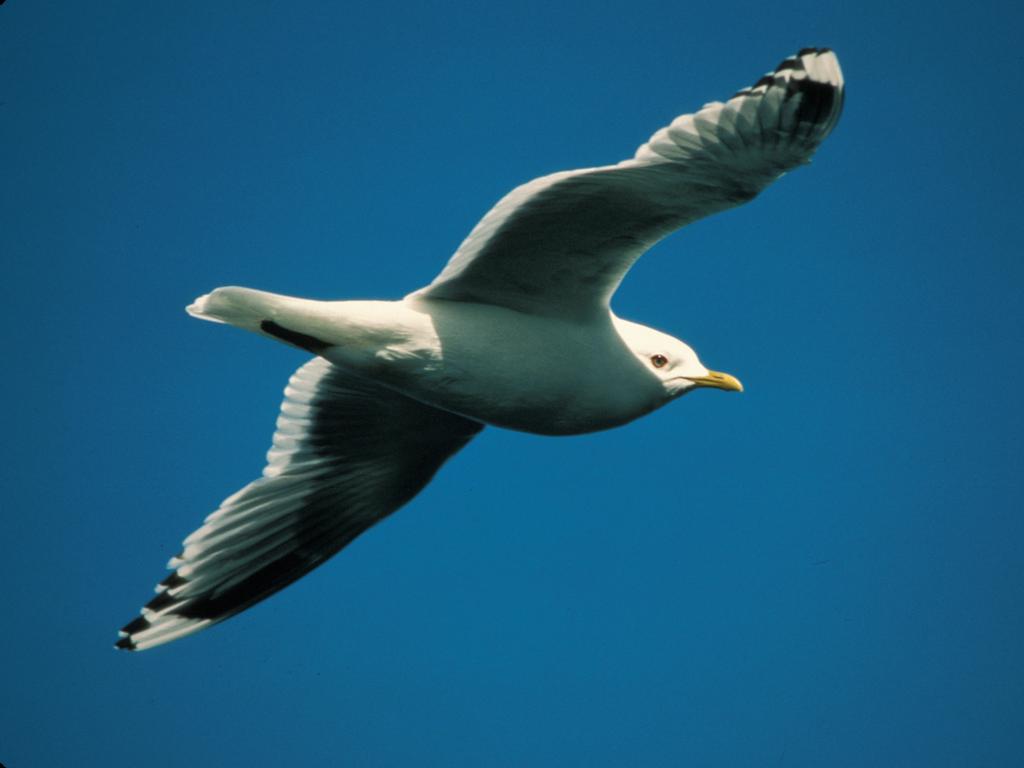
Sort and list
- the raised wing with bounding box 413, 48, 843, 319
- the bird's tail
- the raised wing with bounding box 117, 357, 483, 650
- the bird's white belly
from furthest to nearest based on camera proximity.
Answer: the raised wing with bounding box 117, 357, 483, 650, the bird's white belly, the bird's tail, the raised wing with bounding box 413, 48, 843, 319

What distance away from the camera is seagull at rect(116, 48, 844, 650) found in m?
2.62

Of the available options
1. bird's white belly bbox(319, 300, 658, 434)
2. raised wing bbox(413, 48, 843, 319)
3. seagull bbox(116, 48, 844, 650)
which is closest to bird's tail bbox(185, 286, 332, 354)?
seagull bbox(116, 48, 844, 650)

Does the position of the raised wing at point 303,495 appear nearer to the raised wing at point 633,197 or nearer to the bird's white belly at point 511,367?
the bird's white belly at point 511,367

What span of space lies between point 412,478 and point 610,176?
1505 mm

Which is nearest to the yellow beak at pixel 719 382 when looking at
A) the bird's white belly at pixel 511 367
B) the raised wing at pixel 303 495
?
the bird's white belly at pixel 511 367

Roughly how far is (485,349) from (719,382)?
732 mm

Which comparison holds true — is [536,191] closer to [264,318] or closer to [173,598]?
[264,318]

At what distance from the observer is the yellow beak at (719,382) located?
3.32 meters

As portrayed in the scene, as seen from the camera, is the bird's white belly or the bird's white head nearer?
the bird's white belly

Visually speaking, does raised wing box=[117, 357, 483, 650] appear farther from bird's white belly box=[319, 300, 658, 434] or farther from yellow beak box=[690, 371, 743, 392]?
yellow beak box=[690, 371, 743, 392]

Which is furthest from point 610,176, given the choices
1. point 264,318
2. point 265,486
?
point 265,486

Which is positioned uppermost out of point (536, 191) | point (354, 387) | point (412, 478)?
point (536, 191)

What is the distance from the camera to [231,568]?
3.77m

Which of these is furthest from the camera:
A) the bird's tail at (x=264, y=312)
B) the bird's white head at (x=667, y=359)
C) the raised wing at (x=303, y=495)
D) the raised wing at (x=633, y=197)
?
the raised wing at (x=303, y=495)
